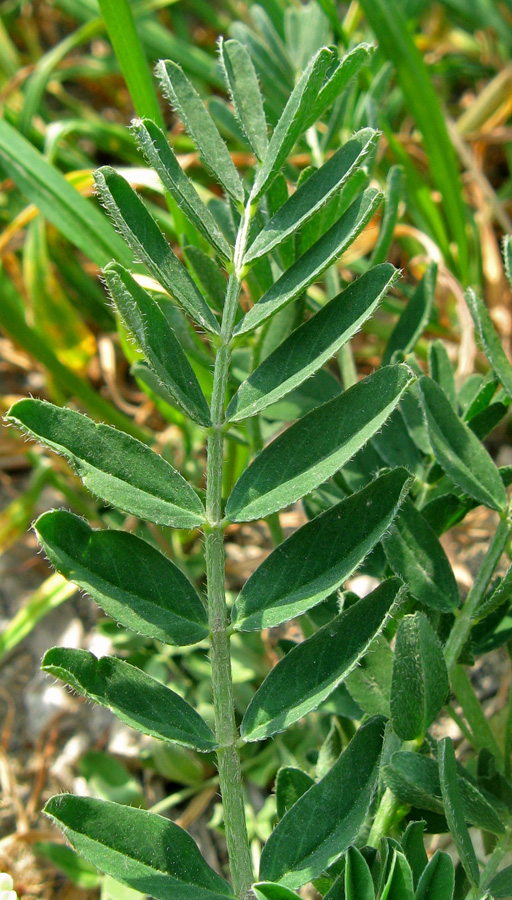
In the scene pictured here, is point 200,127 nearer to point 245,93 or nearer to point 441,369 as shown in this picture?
point 245,93

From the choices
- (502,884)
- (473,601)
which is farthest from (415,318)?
(502,884)

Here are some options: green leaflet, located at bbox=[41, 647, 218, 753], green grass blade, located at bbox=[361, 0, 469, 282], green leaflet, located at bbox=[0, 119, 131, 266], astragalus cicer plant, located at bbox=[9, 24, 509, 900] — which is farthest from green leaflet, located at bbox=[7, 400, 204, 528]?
green grass blade, located at bbox=[361, 0, 469, 282]

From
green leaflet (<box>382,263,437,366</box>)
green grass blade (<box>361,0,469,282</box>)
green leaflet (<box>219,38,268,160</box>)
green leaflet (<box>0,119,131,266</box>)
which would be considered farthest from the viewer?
green grass blade (<box>361,0,469,282</box>)

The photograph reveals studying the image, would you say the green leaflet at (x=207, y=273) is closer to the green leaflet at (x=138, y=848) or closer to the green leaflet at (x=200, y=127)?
the green leaflet at (x=200, y=127)

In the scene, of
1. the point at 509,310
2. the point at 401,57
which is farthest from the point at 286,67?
the point at 509,310

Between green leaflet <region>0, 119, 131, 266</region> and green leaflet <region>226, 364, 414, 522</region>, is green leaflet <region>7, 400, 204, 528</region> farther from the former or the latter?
green leaflet <region>0, 119, 131, 266</region>

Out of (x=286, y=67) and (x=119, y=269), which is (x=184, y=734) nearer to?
(x=119, y=269)
